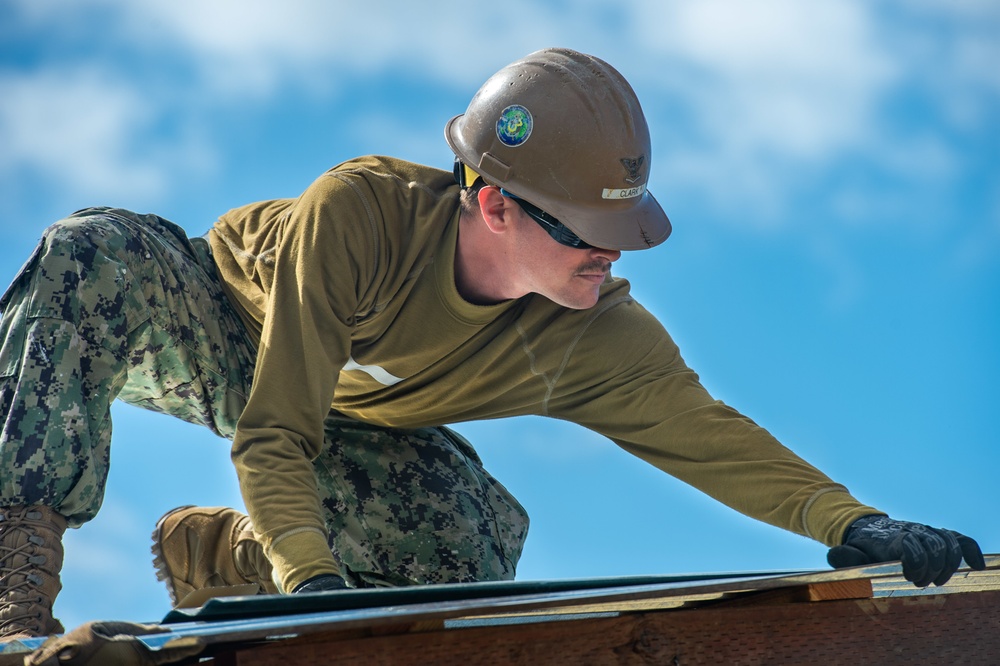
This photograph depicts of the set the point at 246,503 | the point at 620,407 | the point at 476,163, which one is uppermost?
the point at 476,163

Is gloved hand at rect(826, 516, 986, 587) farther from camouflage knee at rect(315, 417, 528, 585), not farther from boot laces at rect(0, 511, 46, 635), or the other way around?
boot laces at rect(0, 511, 46, 635)

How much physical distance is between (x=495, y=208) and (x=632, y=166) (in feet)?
1.51

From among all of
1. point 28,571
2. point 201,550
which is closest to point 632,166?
point 28,571

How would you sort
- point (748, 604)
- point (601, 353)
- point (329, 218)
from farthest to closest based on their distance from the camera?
1. point (601, 353)
2. point (329, 218)
3. point (748, 604)

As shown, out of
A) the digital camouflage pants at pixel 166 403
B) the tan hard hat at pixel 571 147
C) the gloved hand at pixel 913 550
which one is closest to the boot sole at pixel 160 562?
the digital camouflage pants at pixel 166 403

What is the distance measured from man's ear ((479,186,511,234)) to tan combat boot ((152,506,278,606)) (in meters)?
1.65

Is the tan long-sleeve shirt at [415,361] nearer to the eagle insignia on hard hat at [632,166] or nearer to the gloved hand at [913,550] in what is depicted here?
the gloved hand at [913,550]

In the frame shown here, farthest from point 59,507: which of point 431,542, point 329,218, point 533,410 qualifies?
point 533,410

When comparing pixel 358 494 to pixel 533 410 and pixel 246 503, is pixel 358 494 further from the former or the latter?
pixel 246 503

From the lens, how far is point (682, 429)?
3.91m

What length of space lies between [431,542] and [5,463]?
1.68 m

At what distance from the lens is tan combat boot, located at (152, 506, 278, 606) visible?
14.7ft

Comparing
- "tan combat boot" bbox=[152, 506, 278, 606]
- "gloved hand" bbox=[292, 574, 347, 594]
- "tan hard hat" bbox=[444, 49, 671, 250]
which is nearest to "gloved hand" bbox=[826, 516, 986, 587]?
"tan hard hat" bbox=[444, 49, 671, 250]

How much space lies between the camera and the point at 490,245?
377cm
